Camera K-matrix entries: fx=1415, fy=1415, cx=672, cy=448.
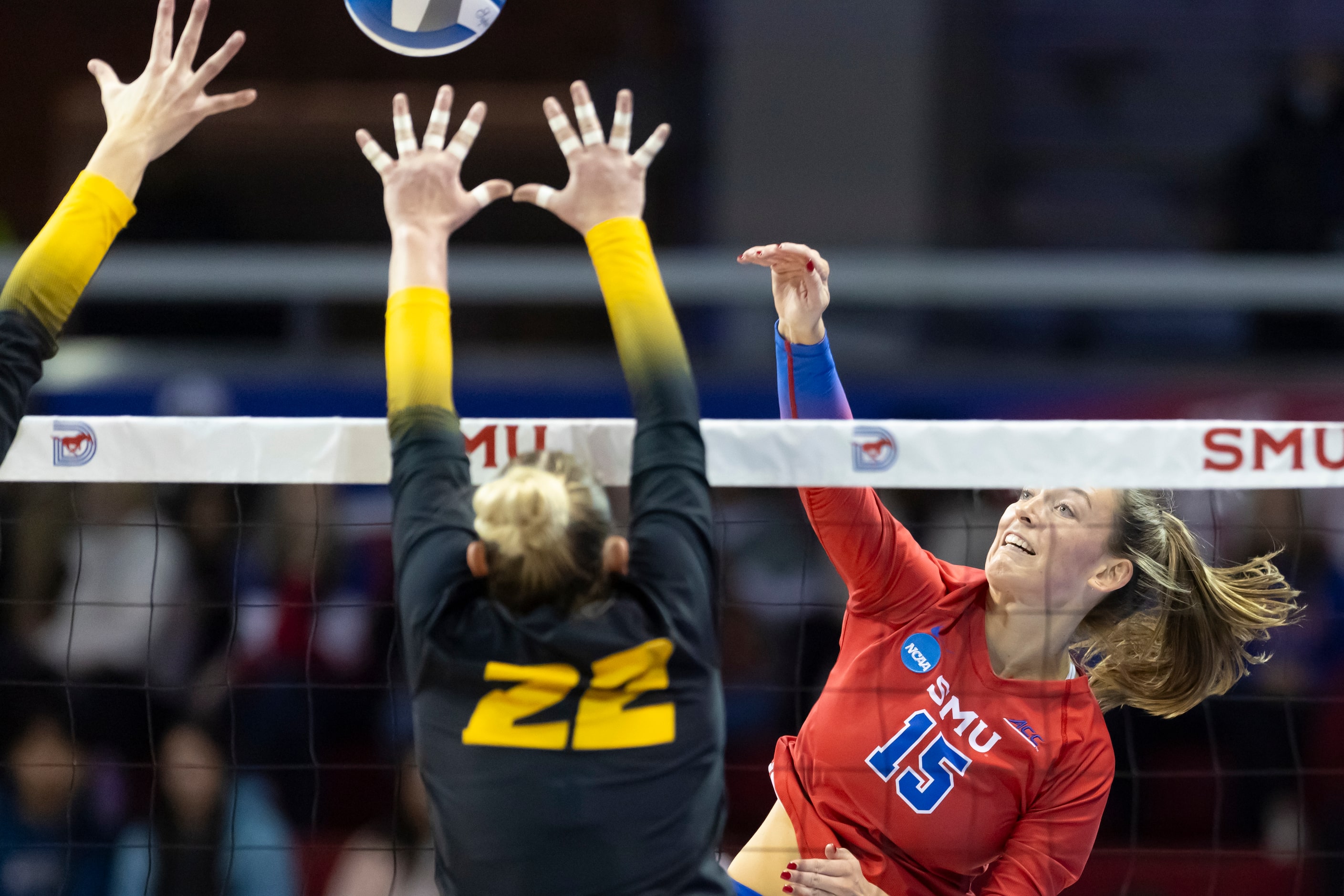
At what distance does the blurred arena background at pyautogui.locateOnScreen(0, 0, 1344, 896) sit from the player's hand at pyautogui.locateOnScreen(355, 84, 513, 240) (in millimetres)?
2289

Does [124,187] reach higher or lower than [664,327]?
higher

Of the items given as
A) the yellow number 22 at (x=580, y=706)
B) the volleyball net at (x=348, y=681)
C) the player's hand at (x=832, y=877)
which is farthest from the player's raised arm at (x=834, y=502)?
the volleyball net at (x=348, y=681)

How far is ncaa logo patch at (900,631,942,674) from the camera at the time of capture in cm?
315

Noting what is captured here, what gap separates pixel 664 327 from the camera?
8.00 ft

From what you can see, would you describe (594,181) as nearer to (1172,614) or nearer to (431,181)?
(431,181)

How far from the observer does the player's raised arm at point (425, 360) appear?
2334 millimetres

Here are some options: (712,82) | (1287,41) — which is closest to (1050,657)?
(712,82)

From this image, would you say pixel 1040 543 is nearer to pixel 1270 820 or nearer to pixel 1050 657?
pixel 1050 657

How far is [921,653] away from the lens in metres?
3.16

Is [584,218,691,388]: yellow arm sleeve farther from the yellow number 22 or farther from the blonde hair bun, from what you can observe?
the yellow number 22

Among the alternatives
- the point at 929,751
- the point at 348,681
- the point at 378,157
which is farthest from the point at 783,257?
the point at 348,681

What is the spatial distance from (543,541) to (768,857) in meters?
1.21

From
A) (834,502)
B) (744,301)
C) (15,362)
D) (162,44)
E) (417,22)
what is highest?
(744,301)

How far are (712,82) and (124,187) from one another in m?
6.78
